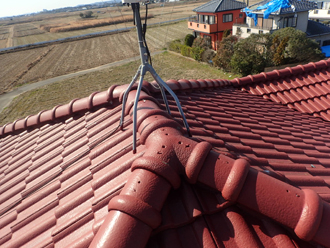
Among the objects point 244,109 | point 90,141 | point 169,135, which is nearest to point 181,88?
point 244,109

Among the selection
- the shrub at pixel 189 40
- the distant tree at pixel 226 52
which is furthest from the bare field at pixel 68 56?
the distant tree at pixel 226 52

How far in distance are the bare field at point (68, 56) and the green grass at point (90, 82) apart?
5.13m

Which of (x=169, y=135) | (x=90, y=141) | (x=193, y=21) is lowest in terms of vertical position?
(x=90, y=141)

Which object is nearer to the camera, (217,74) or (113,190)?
(113,190)

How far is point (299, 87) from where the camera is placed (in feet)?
19.9

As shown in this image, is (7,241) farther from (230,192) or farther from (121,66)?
(121,66)

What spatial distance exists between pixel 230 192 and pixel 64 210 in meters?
1.85

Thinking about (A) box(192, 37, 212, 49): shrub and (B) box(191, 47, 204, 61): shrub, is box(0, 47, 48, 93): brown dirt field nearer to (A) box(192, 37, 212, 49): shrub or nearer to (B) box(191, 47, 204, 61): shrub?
(B) box(191, 47, 204, 61): shrub

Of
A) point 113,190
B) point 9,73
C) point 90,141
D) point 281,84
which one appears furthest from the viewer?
point 9,73

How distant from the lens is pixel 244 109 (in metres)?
4.71

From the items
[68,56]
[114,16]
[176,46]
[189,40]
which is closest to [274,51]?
[189,40]

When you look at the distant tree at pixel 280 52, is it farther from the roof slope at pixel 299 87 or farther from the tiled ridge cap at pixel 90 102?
the tiled ridge cap at pixel 90 102

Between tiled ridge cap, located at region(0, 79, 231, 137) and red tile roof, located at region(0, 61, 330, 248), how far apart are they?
31mm

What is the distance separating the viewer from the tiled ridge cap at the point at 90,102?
418cm
